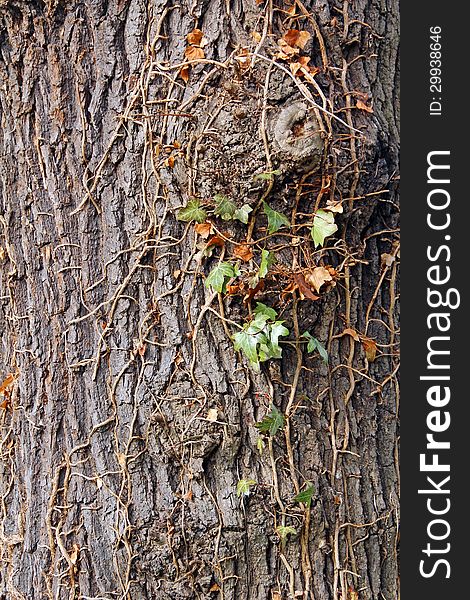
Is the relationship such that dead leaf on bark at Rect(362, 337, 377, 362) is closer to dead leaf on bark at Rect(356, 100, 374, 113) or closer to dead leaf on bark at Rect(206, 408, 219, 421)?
dead leaf on bark at Rect(206, 408, 219, 421)

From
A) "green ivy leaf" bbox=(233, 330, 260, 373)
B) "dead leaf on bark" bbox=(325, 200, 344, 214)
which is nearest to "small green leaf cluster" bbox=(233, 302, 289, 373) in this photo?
"green ivy leaf" bbox=(233, 330, 260, 373)

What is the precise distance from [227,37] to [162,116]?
0.93ft

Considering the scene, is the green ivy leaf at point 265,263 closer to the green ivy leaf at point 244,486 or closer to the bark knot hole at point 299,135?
Result: the bark knot hole at point 299,135

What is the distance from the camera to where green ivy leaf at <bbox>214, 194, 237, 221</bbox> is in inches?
77.3

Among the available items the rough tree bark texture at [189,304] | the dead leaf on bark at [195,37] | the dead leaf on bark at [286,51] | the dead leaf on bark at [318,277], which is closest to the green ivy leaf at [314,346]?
the rough tree bark texture at [189,304]

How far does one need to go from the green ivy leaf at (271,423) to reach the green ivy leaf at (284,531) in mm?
258

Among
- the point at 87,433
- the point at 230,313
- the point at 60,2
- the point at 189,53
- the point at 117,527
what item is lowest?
the point at 117,527

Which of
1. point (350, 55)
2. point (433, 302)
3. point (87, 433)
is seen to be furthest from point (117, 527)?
point (350, 55)

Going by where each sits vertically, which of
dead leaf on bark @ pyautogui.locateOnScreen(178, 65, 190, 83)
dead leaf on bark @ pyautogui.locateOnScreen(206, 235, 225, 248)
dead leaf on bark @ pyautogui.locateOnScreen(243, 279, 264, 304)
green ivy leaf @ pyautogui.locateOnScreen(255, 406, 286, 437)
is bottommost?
green ivy leaf @ pyautogui.locateOnScreen(255, 406, 286, 437)

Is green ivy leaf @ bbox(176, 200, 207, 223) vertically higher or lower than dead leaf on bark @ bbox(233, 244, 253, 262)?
higher

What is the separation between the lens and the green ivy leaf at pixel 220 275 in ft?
6.46

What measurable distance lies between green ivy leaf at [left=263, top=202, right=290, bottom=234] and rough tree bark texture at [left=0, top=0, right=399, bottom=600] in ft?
0.08

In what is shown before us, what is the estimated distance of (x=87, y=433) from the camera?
2.12 metres

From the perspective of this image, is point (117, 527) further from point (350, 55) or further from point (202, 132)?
point (350, 55)
